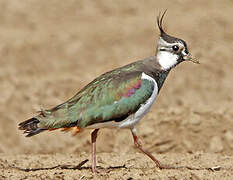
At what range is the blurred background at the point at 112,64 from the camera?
13898mm

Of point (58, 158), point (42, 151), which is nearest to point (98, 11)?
point (42, 151)

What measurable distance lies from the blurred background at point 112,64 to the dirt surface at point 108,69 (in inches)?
0.9

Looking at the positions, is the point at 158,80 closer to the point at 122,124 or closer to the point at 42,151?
the point at 122,124

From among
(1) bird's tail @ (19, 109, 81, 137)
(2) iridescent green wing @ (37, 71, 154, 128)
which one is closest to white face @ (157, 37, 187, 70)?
(2) iridescent green wing @ (37, 71, 154, 128)

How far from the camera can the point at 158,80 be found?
33.6ft

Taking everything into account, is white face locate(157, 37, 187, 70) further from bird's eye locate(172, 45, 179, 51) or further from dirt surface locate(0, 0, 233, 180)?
dirt surface locate(0, 0, 233, 180)

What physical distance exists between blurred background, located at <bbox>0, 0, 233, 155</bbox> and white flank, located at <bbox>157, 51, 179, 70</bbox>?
139 inches

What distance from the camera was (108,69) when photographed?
1792cm

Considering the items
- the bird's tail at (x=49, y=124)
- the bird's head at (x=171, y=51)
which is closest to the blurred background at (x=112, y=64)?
the bird's head at (x=171, y=51)

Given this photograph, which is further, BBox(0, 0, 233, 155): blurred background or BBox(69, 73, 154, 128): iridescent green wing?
BBox(0, 0, 233, 155): blurred background

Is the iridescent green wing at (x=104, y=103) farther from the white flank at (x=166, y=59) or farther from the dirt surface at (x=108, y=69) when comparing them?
the dirt surface at (x=108, y=69)

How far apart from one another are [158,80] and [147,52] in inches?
361

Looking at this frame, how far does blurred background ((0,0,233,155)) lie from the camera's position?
45.6 ft

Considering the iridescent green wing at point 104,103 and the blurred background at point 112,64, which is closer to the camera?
the iridescent green wing at point 104,103
